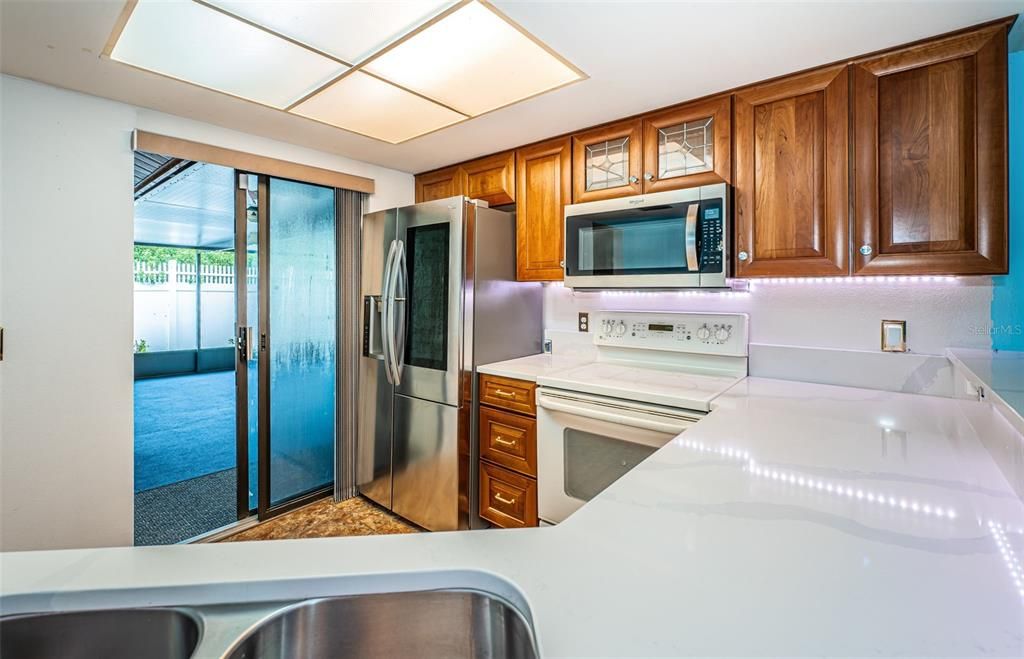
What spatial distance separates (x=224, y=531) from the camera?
2.57m

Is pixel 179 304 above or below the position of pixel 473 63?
below

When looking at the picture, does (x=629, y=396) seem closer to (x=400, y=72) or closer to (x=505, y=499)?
(x=505, y=499)

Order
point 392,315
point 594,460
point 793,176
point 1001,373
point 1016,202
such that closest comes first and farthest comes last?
point 1001,373 → point 1016,202 → point 793,176 → point 594,460 → point 392,315

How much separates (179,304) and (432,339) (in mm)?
7032

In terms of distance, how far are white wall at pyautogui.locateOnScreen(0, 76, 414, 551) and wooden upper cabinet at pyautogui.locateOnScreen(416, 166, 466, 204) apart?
4.73ft

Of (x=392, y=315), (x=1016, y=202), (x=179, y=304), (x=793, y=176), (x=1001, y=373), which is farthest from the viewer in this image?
(x=179, y=304)

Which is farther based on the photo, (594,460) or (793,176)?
(594,460)

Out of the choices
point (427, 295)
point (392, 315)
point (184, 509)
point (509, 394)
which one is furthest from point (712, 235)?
point (184, 509)

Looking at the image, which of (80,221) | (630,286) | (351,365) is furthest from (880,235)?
(80,221)

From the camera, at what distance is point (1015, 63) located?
4.72 ft

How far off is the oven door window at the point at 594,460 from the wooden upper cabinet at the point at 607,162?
1194 mm

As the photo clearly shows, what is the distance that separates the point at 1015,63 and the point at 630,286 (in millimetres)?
1404

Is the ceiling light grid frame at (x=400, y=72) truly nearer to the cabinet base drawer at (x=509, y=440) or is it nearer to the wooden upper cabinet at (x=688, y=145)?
the wooden upper cabinet at (x=688, y=145)

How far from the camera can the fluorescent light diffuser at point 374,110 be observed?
1.98 m
